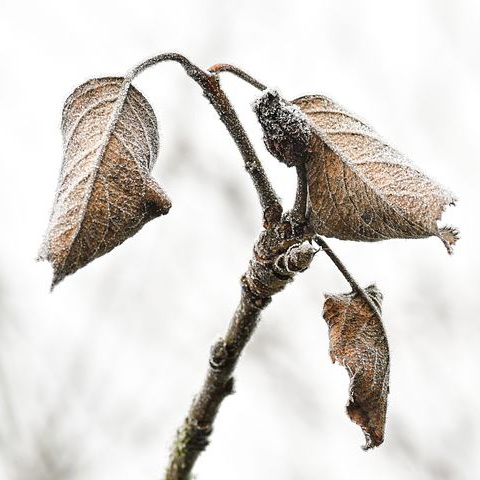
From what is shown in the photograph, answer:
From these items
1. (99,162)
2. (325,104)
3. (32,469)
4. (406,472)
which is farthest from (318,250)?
(32,469)

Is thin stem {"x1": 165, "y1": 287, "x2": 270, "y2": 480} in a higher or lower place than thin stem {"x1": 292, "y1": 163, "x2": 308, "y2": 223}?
lower

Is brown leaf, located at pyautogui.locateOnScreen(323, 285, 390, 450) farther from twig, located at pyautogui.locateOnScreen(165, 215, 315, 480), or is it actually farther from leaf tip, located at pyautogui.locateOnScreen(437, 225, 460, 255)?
leaf tip, located at pyautogui.locateOnScreen(437, 225, 460, 255)

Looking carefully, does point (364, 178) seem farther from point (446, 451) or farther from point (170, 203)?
point (446, 451)

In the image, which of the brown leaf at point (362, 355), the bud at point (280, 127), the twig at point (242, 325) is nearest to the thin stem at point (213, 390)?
the twig at point (242, 325)

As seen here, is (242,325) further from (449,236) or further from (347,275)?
(449,236)

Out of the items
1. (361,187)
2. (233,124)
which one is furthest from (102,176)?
(361,187)

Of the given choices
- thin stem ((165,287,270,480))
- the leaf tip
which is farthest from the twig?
the leaf tip

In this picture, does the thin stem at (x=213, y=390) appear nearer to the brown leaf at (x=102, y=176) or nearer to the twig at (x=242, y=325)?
the twig at (x=242, y=325)
